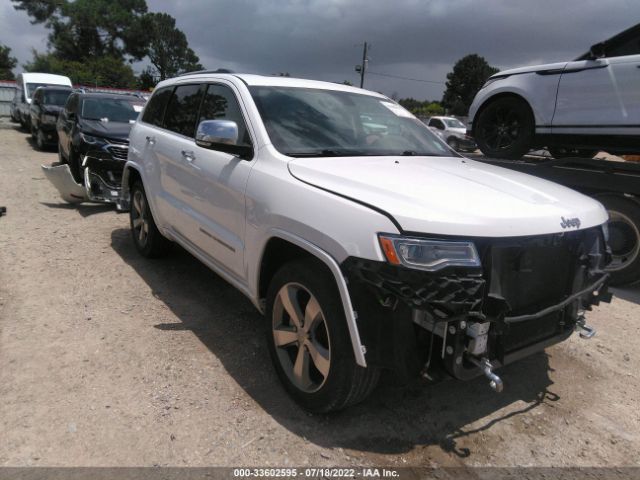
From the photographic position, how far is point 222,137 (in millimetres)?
3062

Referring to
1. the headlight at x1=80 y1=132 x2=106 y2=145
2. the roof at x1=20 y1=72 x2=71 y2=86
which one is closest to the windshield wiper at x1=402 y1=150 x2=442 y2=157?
the headlight at x1=80 y1=132 x2=106 y2=145

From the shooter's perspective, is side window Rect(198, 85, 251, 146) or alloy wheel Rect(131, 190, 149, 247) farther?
alloy wheel Rect(131, 190, 149, 247)

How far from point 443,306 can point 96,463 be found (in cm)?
185

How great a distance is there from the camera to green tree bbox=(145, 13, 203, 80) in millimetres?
70750

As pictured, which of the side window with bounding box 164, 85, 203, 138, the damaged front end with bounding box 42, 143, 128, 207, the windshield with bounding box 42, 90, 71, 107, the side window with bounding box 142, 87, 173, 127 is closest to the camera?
the side window with bounding box 164, 85, 203, 138

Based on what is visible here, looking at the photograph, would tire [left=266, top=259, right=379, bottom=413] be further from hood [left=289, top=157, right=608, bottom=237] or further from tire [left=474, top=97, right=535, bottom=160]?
tire [left=474, top=97, right=535, bottom=160]

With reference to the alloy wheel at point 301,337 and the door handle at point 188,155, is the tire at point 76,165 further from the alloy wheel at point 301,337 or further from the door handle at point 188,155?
the alloy wheel at point 301,337

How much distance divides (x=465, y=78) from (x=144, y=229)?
86.5 metres

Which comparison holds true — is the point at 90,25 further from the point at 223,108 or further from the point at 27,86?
the point at 223,108

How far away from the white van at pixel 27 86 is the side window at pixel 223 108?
18.2m

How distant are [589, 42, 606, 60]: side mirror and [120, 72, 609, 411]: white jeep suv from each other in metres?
2.96

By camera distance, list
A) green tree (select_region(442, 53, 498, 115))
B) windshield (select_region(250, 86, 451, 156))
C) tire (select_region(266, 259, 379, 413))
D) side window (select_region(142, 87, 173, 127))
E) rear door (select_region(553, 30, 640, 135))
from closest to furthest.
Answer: tire (select_region(266, 259, 379, 413)), windshield (select_region(250, 86, 451, 156)), side window (select_region(142, 87, 173, 127)), rear door (select_region(553, 30, 640, 135)), green tree (select_region(442, 53, 498, 115))

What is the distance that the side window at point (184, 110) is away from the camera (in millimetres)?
4164

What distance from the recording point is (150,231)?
510cm
